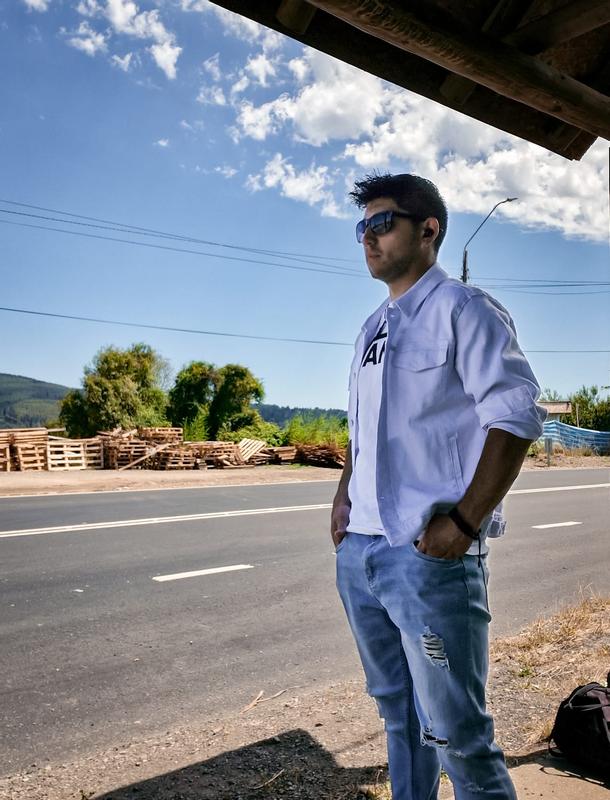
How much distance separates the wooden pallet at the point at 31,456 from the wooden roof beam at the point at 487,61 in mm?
24022

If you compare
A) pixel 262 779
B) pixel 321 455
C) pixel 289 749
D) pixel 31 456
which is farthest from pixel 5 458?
pixel 262 779

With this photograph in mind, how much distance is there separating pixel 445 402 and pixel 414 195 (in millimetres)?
687

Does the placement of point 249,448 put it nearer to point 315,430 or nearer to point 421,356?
point 315,430

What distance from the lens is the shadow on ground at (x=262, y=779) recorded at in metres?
2.97

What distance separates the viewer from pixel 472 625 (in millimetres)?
2002

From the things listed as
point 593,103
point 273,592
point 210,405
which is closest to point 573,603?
point 273,592

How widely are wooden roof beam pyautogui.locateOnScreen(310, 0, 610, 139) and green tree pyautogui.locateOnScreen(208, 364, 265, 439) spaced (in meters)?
37.9

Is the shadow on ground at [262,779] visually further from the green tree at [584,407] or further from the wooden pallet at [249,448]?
the green tree at [584,407]

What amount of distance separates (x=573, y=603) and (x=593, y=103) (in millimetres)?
5150

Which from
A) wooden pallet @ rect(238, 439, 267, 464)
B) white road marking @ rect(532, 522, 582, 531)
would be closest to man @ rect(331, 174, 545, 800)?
white road marking @ rect(532, 522, 582, 531)

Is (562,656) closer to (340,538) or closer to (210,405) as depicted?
(340,538)

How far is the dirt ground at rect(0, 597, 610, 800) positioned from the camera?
304 centimetres

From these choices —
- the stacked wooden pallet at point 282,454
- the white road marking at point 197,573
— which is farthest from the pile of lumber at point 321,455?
the white road marking at point 197,573

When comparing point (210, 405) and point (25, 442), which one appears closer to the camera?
point (25, 442)
